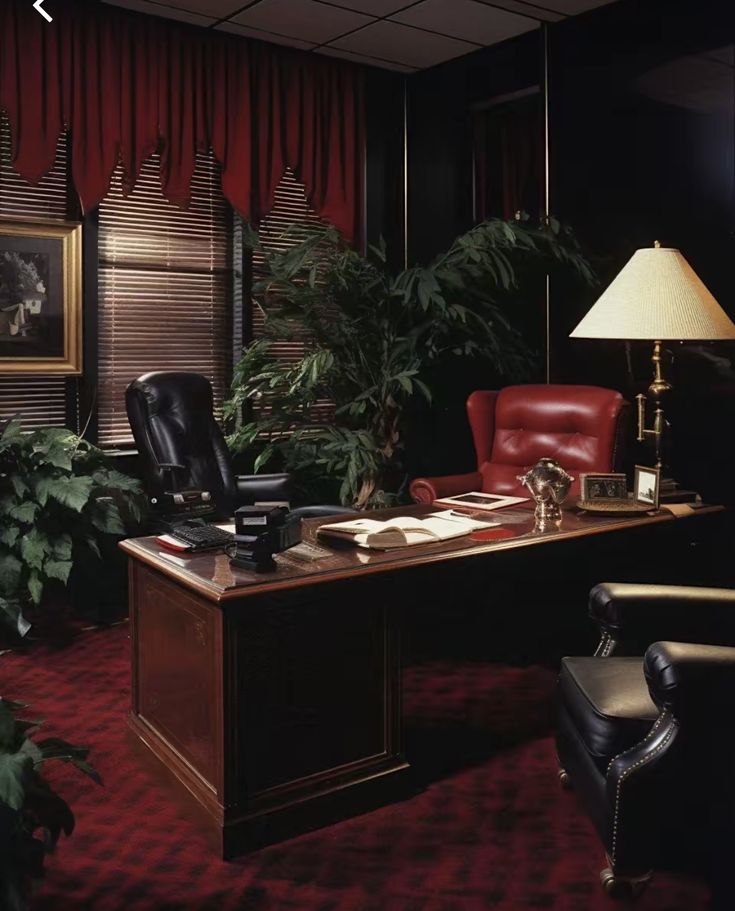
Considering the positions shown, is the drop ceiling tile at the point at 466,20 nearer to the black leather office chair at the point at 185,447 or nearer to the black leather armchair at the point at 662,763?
the black leather office chair at the point at 185,447

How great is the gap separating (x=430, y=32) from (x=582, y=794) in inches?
157

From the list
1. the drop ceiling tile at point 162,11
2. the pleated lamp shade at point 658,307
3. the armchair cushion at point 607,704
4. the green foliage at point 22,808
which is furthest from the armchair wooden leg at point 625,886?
the drop ceiling tile at point 162,11

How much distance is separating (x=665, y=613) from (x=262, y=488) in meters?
2.44

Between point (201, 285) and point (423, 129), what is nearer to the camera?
point (201, 285)

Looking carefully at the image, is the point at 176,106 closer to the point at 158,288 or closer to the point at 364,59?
the point at 158,288

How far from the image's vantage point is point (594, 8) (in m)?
4.52

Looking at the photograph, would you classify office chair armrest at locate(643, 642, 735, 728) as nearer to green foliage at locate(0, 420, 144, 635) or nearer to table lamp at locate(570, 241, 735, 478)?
table lamp at locate(570, 241, 735, 478)

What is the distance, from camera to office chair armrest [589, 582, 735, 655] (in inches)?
92.0

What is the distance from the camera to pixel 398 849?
2.23 meters

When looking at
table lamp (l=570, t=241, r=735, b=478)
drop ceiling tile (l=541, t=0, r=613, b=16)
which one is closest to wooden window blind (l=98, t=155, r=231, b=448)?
drop ceiling tile (l=541, t=0, r=613, b=16)

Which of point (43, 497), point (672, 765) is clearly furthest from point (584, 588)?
point (43, 497)

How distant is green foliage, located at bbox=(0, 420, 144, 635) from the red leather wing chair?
4.40 feet

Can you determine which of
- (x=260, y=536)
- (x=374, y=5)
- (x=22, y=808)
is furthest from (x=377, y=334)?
(x=22, y=808)

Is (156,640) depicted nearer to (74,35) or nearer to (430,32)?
(74,35)
